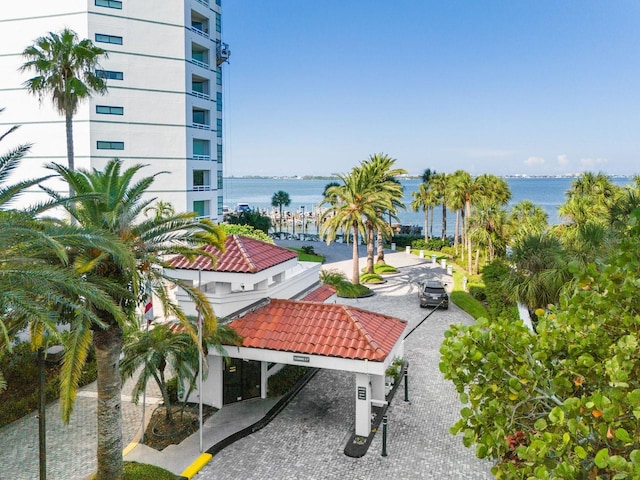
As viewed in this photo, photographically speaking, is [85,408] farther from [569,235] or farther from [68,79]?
[569,235]

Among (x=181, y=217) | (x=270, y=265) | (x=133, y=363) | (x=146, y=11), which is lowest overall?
(x=133, y=363)

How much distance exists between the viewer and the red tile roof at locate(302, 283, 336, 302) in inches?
926

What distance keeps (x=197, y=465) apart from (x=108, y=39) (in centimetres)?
3815

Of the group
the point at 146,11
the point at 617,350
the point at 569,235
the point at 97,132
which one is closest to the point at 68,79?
the point at 97,132

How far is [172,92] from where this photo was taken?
4403cm

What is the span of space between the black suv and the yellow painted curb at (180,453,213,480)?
68.4 feet

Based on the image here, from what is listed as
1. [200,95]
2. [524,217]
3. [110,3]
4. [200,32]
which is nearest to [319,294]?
[524,217]

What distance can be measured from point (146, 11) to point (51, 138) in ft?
42.9

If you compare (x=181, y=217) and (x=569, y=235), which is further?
(x=569, y=235)

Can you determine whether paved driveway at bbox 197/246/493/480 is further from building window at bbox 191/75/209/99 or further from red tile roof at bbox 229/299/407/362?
building window at bbox 191/75/209/99

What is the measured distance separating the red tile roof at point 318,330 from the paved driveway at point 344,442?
253 cm

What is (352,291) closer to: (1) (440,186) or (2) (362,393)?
(2) (362,393)

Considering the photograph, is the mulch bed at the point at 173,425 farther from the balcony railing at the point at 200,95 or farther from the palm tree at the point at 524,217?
the balcony railing at the point at 200,95

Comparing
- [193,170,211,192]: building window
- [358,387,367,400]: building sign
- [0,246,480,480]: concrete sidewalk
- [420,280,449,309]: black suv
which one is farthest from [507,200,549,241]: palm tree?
[358,387,367,400]: building sign
